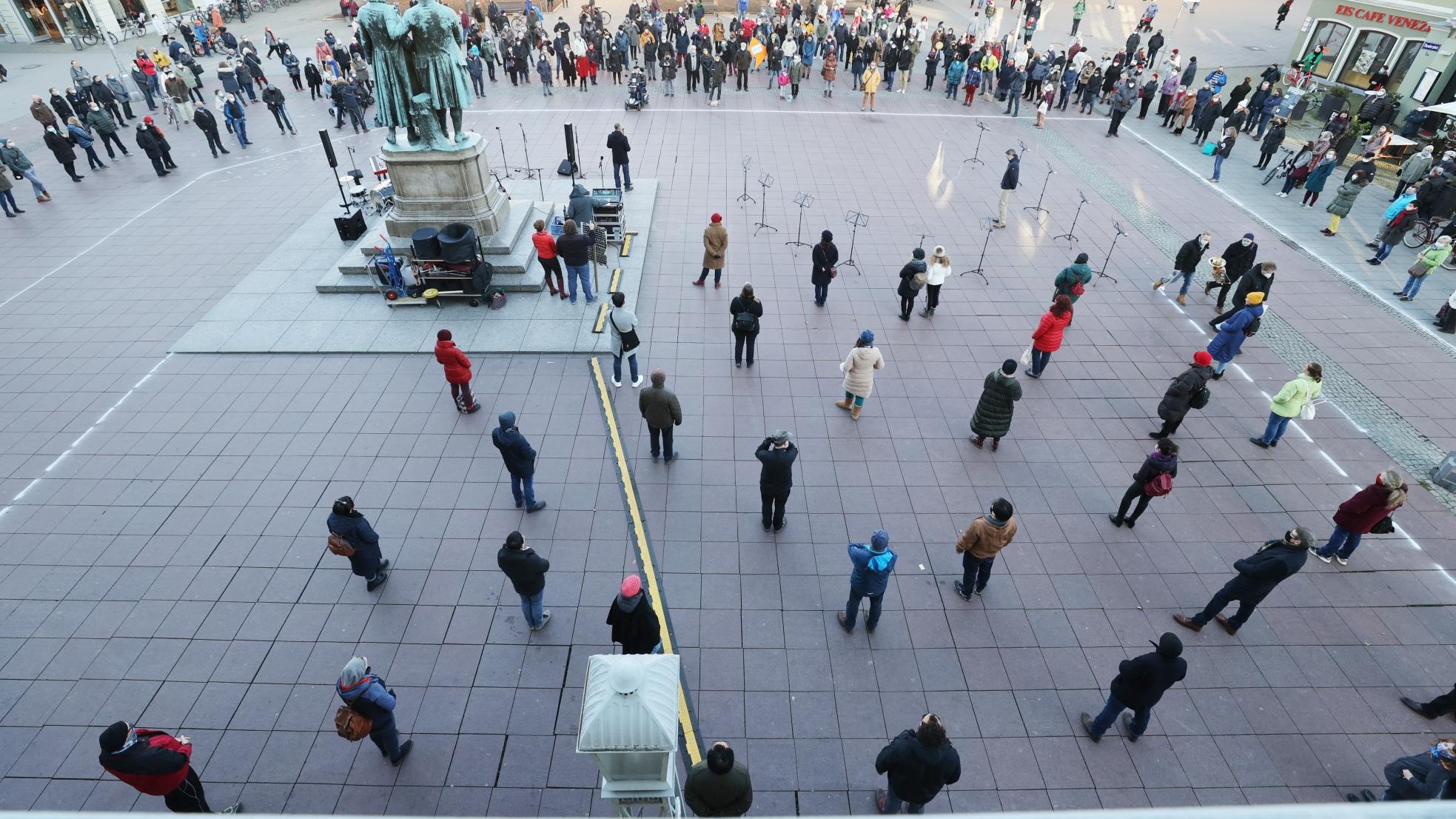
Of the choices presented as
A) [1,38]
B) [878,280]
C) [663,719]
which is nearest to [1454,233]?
[878,280]

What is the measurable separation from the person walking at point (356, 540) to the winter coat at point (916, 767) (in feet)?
18.3

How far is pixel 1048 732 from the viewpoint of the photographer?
6.61 meters

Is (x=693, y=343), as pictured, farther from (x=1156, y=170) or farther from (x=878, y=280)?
(x=1156, y=170)

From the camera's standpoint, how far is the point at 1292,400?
370 inches

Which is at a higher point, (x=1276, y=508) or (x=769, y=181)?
(x=769, y=181)

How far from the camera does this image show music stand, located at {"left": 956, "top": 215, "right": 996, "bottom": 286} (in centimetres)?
1434

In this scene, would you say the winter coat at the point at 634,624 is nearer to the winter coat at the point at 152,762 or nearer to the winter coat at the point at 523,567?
the winter coat at the point at 523,567

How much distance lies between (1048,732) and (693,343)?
25.8 ft

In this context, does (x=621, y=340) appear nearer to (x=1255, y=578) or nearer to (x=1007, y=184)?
(x=1255, y=578)

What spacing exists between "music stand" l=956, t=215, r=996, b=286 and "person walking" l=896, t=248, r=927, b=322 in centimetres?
252

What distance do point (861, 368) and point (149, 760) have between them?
855cm

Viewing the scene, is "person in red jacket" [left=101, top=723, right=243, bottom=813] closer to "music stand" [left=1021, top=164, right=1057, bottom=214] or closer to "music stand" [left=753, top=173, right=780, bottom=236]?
"music stand" [left=753, top=173, right=780, bottom=236]

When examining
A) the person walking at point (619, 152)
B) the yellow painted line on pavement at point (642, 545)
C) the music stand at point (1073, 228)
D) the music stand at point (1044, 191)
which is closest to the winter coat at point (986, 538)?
the yellow painted line on pavement at point (642, 545)

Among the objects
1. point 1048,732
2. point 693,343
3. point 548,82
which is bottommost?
point 1048,732
